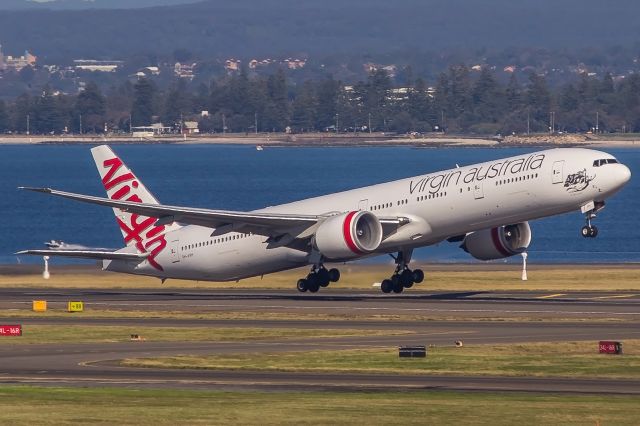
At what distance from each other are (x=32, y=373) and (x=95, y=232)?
125363 mm

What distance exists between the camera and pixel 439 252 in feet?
378

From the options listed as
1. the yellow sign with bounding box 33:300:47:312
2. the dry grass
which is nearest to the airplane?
the yellow sign with bounding box 33:300:47:312

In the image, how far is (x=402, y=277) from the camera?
Answer: 69062mm

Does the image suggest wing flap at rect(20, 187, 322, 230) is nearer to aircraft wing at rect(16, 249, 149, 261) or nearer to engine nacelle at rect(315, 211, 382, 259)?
engine nacelle at rect(315, 211, 382, 259)

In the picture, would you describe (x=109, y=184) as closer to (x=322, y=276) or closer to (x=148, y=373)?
(x=322, y=276)

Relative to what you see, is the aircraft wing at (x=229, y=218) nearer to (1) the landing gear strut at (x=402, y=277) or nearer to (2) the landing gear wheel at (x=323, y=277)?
(2) the landing gear wheel at (x=323, y=277)

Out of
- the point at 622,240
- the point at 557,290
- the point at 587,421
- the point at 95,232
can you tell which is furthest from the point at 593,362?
the point at 95,232

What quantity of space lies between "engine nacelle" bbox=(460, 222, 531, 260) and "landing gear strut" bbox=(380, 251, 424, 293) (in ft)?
8.96

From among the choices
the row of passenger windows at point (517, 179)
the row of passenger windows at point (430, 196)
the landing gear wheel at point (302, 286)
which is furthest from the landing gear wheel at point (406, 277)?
the row of passenger windows at point (517, 179)

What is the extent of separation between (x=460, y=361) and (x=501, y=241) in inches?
942

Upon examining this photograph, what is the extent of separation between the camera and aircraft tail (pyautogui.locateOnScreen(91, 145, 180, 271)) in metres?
71.8

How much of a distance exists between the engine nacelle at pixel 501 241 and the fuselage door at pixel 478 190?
200 inches

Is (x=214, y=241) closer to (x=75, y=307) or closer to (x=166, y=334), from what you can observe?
(x=75, y=307)

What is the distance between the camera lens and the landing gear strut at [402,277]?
226ft
